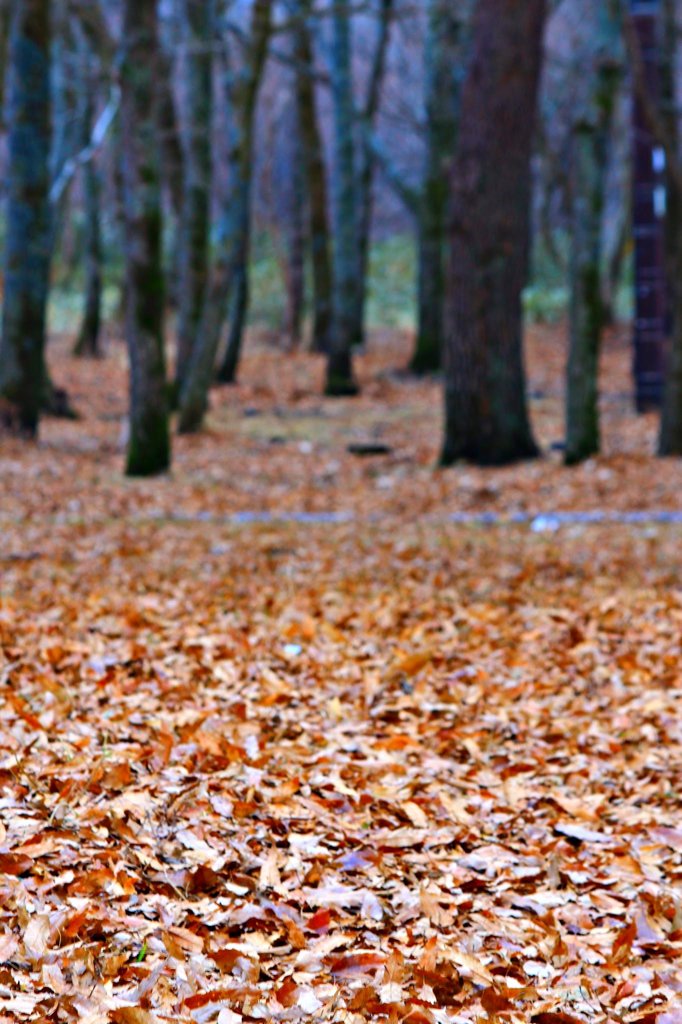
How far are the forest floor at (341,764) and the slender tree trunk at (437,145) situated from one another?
34.6ft

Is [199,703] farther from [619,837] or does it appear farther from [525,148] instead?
[525,148]

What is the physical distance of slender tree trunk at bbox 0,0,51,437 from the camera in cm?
1414

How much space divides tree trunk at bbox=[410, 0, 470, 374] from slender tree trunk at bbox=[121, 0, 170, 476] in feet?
28.8

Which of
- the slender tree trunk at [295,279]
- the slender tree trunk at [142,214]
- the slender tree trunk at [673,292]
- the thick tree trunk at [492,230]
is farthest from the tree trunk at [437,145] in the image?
the slender tree trunk at [142,214]

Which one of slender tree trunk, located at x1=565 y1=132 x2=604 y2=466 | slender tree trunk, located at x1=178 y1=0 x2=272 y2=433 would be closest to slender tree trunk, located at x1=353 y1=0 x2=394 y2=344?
slender tree trunk, located at x1=178 y1=0 x2=272 y2=433

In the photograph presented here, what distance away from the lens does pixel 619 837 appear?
15.0 ft

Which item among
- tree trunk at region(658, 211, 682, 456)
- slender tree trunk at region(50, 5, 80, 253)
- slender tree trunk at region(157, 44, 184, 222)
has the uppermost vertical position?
slender tree trunk at region(50, 5, 80, 253)

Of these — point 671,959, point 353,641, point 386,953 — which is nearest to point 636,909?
point 671,959

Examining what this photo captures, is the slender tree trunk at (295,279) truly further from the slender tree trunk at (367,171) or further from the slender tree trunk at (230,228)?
the slender tree trunk at (230,228)

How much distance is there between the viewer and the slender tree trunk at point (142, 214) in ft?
39.7

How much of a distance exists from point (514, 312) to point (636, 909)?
9637mm

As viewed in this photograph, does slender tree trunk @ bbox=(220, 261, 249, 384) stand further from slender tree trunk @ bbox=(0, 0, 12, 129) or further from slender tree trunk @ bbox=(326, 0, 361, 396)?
slender tree trunk @ bbox=(0, 0, 12, 129)

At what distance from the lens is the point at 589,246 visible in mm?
12477

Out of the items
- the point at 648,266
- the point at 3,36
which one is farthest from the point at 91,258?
the point at 648,266
